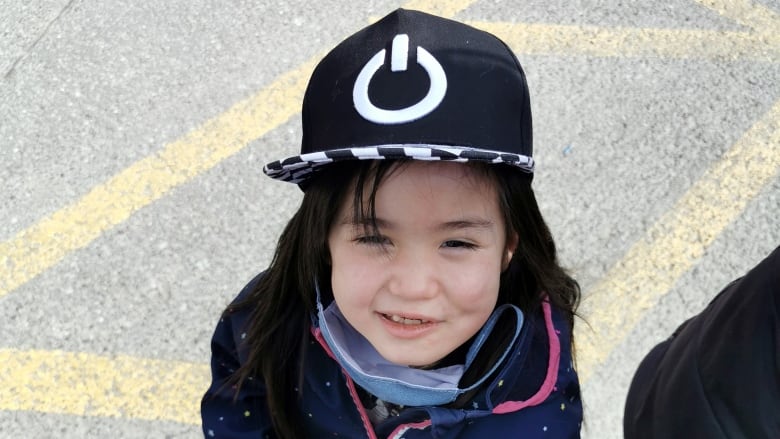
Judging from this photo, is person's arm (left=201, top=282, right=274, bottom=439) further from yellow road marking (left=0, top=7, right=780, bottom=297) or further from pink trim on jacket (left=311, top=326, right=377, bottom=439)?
yellow road marking (left=0, top=7, right=780, bottom=297)

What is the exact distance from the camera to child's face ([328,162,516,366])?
1354 millimetres

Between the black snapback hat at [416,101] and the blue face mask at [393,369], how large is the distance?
34cm

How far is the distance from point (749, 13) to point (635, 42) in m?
0.55

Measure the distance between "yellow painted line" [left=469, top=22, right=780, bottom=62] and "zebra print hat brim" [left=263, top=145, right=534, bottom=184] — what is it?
1919 mm

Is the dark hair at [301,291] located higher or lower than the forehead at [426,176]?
lower

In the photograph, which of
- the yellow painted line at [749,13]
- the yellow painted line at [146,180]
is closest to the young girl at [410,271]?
the yellow painted line at [146,180]

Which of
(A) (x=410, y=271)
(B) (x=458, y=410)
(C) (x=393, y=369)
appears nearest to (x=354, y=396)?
(C) (x=393, y=369)

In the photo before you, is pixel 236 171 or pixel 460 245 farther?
pixel 236 171

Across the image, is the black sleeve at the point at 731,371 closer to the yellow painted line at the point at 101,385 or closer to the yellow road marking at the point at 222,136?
the yellow painted line at the point at 101,385

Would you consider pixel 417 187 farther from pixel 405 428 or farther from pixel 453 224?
pixel 405 428

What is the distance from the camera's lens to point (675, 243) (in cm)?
260

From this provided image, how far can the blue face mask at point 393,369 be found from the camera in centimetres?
155

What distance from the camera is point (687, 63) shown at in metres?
3.10

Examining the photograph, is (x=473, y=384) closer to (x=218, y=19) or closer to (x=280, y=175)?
(x=280, y=175)
